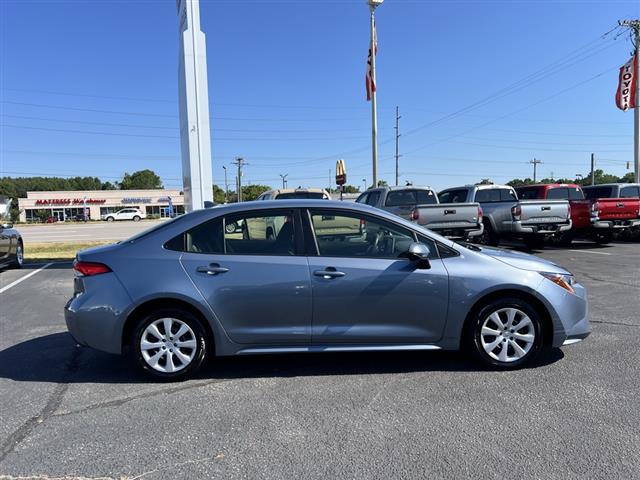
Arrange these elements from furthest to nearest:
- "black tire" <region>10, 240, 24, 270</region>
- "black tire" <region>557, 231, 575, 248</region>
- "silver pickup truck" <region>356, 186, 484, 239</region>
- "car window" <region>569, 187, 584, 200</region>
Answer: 1. "car window" <region>569, 187, 584, 200</region>
2. "black tire" <region>557, 231, 575, 248</region>
3. "black tire" <region>10, 240, 24, 270</region>
4. "silver pickup truck" <region>356, 186, 484, 239</region>

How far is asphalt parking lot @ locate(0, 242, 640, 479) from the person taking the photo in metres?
2.98

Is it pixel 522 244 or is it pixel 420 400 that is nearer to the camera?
pixel 420 400

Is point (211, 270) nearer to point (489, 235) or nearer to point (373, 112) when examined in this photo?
point (489, 235)

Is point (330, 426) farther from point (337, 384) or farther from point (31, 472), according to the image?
point (31, 472)

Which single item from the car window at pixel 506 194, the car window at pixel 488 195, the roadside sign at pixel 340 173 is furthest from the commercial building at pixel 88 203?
the car window at pixel 506 194

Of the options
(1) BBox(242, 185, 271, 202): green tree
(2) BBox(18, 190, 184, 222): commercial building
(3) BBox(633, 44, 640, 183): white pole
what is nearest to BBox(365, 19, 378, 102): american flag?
(3) BBox(633, 44, 640, 183): white pole

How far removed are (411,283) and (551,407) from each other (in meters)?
1.43

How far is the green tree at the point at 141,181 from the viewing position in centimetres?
14274

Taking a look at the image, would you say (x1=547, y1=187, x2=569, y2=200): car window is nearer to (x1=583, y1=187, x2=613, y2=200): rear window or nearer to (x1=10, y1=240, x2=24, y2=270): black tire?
(x1=583, y1=187, x2=613, y2=200): rear window

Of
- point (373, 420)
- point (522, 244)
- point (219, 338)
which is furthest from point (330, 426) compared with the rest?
point (522, 244)

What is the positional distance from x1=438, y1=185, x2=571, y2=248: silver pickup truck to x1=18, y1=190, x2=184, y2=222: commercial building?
68.4 m

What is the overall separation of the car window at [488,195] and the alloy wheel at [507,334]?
34.4 feet

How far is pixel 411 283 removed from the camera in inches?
170

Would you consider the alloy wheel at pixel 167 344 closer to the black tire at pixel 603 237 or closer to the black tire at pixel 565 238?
the black tire at pixel 565 238
